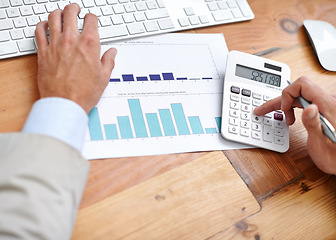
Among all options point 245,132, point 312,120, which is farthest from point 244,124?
point 312,120

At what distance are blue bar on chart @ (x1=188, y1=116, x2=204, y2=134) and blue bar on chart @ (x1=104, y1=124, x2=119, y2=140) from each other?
146 mm

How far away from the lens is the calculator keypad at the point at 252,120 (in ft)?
2.51

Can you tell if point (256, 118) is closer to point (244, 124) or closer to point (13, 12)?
point (244, 124)

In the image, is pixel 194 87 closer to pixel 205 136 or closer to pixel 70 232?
pixel 205 136

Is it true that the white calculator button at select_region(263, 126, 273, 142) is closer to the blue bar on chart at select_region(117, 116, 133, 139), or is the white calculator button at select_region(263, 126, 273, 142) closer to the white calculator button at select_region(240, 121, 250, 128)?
the white calculator button at select_region(240, 121, 250, 128)

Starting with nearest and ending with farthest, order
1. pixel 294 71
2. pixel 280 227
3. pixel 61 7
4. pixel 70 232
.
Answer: pixel 70 232
pixel 280 227
pixel 61 7
pixel 294 71

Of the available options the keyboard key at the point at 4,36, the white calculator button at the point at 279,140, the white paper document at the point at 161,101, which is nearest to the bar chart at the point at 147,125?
the white paper document at the point at 161,101

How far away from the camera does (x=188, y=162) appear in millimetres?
712

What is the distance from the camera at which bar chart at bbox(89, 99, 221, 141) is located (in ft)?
2.29

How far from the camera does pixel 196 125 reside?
2.47 feet

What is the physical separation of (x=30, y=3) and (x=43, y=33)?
3.5 inches

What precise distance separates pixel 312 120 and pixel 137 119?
31 cm

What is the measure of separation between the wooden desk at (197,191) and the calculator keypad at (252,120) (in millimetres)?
32

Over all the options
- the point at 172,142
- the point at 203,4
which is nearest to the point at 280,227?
the point at 172,142
